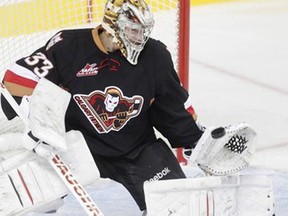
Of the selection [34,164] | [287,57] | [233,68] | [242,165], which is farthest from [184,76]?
[287,57]

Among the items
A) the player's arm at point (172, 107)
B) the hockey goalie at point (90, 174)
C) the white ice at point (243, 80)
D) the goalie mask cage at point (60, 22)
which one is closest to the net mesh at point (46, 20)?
the goalie mask cage at point (60, 22)

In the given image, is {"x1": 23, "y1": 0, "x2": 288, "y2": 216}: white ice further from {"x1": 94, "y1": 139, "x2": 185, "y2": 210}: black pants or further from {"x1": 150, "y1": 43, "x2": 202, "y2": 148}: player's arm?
{"x1": 150, "y1": 43, "x2": 202, "y2": 148}: player's arm

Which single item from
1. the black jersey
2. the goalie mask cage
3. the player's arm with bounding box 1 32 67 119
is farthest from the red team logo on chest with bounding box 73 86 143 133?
the goalie mask cage

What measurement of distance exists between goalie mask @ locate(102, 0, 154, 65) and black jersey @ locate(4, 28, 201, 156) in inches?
3.5

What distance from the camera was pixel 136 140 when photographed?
7.92ft

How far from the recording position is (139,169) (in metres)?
2.41

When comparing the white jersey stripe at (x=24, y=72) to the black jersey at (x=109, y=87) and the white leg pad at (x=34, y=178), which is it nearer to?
the black jersey at (x=109, y=87)

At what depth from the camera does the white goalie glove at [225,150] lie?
2154mm

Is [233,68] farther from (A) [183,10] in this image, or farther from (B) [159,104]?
(B) [159,104]

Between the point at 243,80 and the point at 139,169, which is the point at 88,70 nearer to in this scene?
the point at 139,169

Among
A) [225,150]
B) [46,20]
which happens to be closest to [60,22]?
[46,20]

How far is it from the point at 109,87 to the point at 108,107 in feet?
0.19

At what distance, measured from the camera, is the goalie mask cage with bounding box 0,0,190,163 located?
2.93 meters

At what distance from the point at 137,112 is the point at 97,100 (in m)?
0.13
